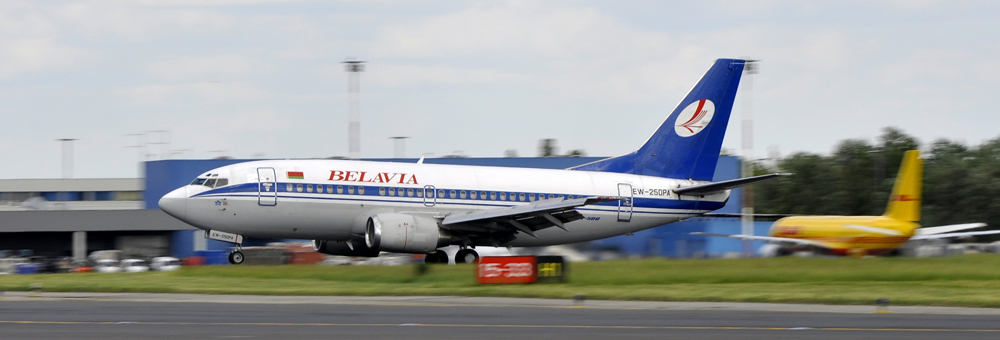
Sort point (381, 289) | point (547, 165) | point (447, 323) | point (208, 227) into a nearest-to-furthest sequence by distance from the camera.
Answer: point (447, 323)
point (381, 289)
point (208, 227)
point (547, 165)

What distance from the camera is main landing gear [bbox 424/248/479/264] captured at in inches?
1329

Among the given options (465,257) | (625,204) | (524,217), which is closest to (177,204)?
(465,257)

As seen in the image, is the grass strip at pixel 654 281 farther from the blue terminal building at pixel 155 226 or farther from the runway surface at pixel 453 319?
the blue terminal building at pixel 155 226

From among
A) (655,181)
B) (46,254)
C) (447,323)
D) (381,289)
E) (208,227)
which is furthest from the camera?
(46,254)

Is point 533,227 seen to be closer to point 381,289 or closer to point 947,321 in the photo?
point 381,289

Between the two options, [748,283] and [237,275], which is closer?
[748,283]

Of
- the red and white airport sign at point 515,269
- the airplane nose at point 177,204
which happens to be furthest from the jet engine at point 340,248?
the red and white airport sign at point 515,269

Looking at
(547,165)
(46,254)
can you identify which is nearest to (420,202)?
(547,165)

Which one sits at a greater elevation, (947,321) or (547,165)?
(547,165)

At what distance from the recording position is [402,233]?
1249 inches

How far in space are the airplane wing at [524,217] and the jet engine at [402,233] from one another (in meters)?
0.63

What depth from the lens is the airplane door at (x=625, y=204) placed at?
36.3m

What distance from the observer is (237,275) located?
95.4 ft

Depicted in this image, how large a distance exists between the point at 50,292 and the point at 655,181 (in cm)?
1973
